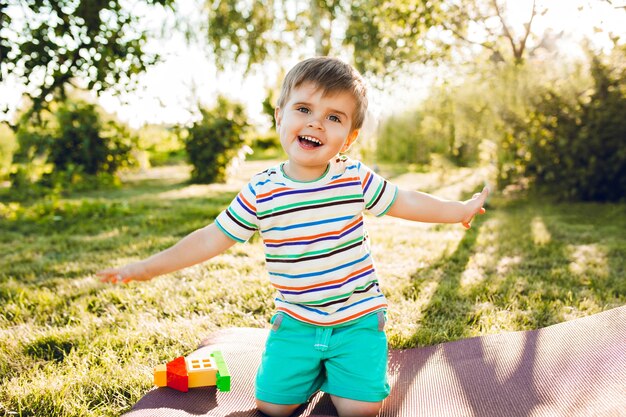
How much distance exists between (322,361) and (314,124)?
2.91ft

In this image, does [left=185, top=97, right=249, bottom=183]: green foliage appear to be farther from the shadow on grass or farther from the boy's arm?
the boy's arm

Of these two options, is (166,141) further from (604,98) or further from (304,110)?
(304,110)

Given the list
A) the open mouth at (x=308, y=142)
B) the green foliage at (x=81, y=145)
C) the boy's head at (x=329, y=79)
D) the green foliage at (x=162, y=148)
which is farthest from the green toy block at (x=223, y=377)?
the green foliage at (x=162, y=148)

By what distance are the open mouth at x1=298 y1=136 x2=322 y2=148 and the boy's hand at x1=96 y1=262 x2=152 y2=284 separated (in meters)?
0.74

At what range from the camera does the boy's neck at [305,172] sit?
6.61ft

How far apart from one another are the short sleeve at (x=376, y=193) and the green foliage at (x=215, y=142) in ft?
24.4

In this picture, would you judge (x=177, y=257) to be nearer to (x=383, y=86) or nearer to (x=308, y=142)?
(x=308, y=142)

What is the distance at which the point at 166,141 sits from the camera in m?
15.4

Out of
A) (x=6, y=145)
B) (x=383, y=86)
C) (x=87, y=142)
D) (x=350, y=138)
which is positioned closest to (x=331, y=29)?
(x=383, y=86)

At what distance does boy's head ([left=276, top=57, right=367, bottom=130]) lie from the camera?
192cm

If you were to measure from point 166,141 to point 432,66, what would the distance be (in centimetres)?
1035

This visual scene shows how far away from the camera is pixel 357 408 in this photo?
72.9 inches

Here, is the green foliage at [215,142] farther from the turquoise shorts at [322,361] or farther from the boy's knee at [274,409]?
the boy's knee at [274,409]

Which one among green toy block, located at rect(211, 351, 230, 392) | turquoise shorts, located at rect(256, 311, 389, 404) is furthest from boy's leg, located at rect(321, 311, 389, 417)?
green toy block, located at rect(211, 351, 230, 392)
